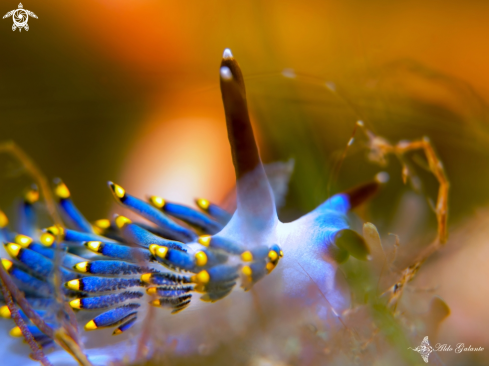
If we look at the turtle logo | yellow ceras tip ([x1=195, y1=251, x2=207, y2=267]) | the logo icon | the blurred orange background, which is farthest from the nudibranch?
the turtle logo

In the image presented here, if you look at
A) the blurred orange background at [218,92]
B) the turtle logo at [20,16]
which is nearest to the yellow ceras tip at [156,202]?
the blurred orange background at [218,92]

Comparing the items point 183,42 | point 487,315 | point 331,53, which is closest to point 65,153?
point 183,42

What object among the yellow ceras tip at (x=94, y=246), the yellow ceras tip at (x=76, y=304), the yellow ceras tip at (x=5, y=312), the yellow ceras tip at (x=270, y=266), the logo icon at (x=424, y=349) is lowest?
the logo icon at (x=424, y=349)

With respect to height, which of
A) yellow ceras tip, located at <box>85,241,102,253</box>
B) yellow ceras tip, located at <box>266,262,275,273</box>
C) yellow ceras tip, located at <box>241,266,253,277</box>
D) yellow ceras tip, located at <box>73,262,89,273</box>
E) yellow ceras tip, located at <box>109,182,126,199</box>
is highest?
yellow ceras tip, located at <box>109,182,126,199</box>

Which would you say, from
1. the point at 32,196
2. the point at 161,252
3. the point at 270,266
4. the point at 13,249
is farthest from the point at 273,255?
the point at 32,196

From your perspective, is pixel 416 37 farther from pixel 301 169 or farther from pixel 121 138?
pixel 121 138

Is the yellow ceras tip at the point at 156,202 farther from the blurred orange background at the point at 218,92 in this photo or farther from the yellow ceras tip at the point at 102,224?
the blurred orange background at the point at 218,92

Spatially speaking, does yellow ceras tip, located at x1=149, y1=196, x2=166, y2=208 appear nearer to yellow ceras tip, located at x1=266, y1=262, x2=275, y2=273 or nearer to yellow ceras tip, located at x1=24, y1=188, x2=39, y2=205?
yellow ceras tip, located at x1=266, y1=262, x2=275, y2=273
